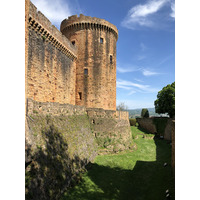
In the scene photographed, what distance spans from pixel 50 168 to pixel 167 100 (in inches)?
1168

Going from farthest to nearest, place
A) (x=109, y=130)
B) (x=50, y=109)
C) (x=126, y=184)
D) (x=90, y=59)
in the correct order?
(x=90, y=59)
(x=109, y=130)
(x=50, y=109)
(x=126, y=184)

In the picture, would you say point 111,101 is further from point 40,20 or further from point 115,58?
point 40,20

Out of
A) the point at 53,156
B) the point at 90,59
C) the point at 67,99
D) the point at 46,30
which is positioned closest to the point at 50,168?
the point at 53,156

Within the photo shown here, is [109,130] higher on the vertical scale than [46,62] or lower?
lower

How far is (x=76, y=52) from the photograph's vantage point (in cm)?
1833

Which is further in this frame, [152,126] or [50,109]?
[152,126]

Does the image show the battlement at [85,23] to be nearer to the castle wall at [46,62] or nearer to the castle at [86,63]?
the castle at [86,63]

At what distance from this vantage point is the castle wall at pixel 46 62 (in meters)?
10.4

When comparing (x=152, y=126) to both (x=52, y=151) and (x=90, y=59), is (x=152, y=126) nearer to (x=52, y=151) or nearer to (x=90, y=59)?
(x=90, y=59)

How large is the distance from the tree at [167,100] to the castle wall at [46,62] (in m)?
22.9

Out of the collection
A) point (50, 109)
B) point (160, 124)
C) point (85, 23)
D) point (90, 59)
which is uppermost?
point (85, 23)

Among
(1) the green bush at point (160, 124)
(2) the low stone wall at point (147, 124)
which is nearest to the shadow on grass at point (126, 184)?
(1) the green bush at point (160, 124)

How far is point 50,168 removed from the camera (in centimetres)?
704

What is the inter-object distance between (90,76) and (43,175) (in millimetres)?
13767
